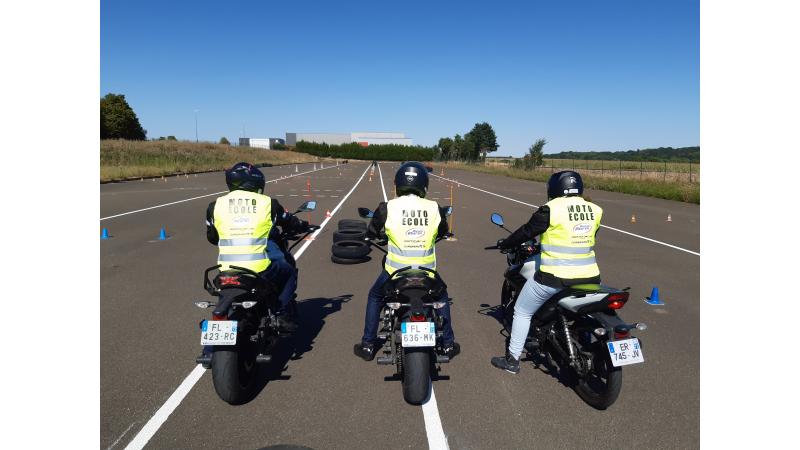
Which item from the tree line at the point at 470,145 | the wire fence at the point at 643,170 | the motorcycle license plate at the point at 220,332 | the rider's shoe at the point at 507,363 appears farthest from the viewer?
the tree line at the point at 470,145

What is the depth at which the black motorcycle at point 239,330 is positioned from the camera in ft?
11.8

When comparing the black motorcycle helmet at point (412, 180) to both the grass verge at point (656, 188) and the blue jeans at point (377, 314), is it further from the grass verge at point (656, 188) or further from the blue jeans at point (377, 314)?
the grass verge at point (656, 188)

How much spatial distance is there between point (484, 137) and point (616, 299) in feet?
395

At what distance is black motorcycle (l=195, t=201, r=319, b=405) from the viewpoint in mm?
3604

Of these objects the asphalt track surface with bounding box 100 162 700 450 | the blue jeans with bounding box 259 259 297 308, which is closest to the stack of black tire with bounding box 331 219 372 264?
the asphalt track surface with bounding box 100 162 700 450

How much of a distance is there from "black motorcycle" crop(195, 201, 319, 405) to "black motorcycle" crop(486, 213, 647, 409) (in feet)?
8.12

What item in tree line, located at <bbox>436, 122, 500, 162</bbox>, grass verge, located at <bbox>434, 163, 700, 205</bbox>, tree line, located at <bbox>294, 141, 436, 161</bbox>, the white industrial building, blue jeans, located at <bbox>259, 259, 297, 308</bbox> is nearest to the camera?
blue jeans, located at <bbox>259, 259, 297, 308</bbox>

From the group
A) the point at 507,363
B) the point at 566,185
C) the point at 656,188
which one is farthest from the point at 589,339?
the point at 656,188

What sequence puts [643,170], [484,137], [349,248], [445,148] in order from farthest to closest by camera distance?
[445,148] < [484,137] < [643,170] < [349,248]

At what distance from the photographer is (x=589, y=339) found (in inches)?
155

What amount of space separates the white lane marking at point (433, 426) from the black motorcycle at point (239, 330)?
1.40 meters

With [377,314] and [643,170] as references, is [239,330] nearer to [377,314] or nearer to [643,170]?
[377,314]

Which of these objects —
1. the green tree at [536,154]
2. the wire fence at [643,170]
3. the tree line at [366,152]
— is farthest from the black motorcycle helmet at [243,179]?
the tree line at [366,152]

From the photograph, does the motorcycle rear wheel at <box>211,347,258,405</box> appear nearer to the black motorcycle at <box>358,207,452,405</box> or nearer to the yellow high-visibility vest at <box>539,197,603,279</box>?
the black motorcycle at <box>358,207,452,405</box>
